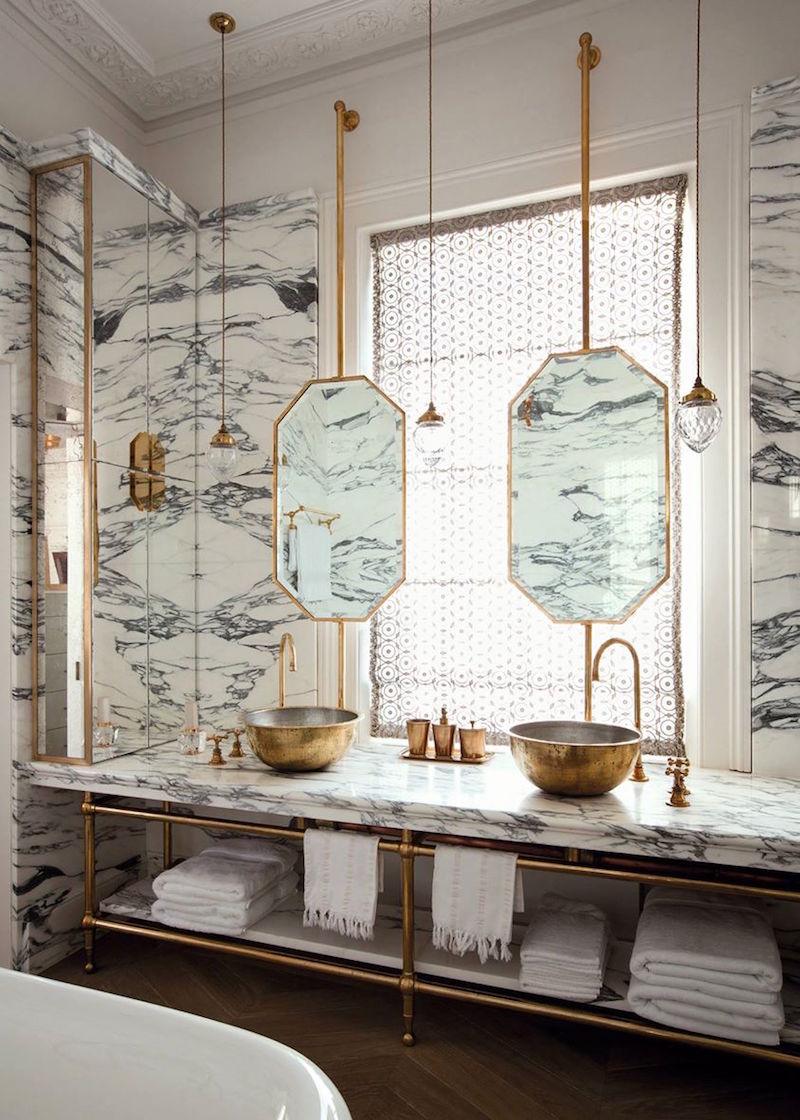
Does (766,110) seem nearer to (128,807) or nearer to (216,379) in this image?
(216,379)

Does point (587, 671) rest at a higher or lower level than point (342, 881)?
higher

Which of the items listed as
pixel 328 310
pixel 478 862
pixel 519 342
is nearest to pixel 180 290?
pixel 328 310

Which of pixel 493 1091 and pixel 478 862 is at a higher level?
pixel 478 862

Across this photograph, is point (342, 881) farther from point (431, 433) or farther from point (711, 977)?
point (431, 433)

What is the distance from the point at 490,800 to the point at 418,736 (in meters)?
0.52

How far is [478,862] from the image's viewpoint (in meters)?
2.09

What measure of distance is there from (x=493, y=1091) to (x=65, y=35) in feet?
12.1

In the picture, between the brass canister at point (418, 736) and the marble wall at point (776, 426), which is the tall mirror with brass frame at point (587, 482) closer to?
the marble wall at point (776, 426)

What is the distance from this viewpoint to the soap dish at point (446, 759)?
2.55m

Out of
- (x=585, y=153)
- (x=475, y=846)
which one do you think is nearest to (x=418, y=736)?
(x=475, y=846)

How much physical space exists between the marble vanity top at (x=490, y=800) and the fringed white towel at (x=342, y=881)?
0.33 ft

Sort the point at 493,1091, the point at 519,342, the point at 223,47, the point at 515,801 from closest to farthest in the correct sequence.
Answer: the point at 493,1091, the point at 515,801, the point at 519,342, the point at 223,47

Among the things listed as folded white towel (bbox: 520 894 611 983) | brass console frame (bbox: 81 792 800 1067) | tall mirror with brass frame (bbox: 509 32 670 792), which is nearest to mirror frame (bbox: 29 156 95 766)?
brass console frame (bbox: 81 792 800 1067)

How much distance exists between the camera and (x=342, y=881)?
7.34 ft
